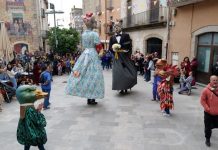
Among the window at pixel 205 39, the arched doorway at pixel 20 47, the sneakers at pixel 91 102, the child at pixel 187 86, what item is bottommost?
the sneakers at pixel 91 102

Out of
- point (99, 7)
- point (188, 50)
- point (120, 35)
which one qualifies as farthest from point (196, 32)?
point (99, 7)

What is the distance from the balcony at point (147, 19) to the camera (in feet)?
46.7

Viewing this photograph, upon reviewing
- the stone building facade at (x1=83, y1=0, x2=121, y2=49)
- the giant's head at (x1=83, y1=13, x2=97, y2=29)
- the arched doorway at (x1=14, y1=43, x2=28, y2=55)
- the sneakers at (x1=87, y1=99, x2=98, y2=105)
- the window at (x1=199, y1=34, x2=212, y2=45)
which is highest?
the stone building facade at (x1=83, y1=0, x2=121, y2=49)

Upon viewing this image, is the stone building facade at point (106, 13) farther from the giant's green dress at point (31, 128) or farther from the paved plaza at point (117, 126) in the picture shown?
the giant's green dress at point (31, 128)

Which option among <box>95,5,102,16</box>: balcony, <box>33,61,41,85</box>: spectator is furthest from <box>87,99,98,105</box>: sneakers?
<box>95,5,102,16</box>: balcony

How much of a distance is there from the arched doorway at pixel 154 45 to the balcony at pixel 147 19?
3.29ft

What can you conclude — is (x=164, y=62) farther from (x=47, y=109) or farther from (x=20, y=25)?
(x=20, y=25)

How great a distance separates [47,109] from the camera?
6738 mm

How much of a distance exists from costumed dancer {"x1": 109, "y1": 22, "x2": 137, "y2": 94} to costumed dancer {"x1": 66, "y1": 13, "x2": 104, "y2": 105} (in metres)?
1.20

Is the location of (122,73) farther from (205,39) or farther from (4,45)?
(4,45)

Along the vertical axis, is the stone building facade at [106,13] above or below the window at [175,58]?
above

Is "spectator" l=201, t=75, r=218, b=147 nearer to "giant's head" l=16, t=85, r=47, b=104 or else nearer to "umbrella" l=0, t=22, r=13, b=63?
"giant's head" l=16, t=85, r=47, b=104

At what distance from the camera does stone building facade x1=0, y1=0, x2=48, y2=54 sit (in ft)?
85.7

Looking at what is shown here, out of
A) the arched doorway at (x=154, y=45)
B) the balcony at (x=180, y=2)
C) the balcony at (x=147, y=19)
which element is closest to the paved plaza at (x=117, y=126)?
the balcony at (x=180, y=2)
